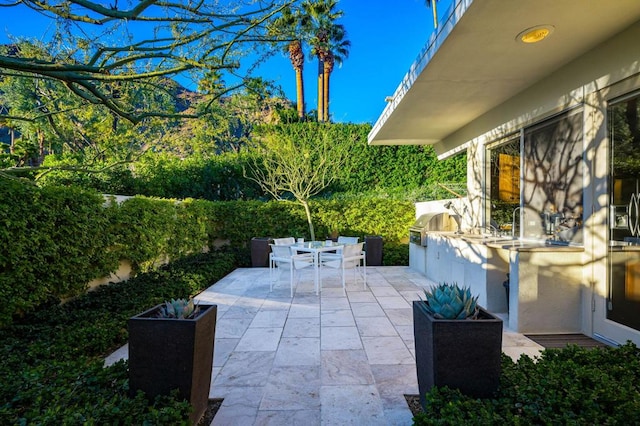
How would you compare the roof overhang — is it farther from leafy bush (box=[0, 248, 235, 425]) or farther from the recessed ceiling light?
leafy bush (box=[0, 248, 235, 425])

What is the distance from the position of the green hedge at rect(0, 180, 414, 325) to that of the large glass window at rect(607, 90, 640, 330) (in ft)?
18.8

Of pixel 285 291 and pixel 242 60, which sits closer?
pixel 242 60

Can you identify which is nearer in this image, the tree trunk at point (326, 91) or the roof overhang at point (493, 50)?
the roof overhang at point (493, 50)

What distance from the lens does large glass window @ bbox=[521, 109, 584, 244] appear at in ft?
13.5

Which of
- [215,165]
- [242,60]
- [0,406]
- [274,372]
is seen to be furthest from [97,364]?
[215,165]

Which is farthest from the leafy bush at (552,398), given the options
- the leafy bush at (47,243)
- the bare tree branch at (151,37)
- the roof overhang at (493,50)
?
the leafy bush at (47,243)

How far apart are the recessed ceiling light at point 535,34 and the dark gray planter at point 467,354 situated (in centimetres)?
274

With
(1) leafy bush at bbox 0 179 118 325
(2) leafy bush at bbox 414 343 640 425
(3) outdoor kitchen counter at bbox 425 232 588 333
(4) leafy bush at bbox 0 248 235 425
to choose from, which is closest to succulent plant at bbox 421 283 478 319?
(2) leafy bush at bbox 414 343 640 425

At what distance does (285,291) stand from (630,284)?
4.76 meters

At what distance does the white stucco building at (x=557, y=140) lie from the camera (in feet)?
10.6

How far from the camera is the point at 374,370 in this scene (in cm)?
307

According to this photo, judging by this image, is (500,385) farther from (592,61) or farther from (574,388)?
(592,61)

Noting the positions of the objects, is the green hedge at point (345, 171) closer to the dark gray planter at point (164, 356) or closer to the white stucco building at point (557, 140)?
the white stucco building at point (557, 140)

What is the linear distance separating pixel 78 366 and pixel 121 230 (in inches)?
131
